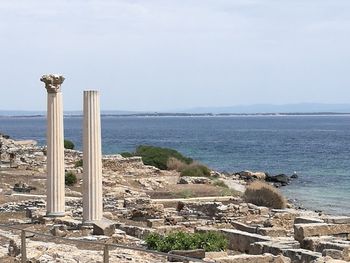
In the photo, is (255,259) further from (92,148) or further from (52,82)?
(52,82)

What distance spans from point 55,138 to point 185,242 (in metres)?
5.09

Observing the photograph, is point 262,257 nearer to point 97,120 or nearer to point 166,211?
point 97,120

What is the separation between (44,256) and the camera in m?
12.4

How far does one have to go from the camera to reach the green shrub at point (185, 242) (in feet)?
49.4

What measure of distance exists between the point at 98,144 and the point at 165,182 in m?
19.8

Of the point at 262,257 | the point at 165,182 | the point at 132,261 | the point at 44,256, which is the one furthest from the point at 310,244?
the point at 165,182

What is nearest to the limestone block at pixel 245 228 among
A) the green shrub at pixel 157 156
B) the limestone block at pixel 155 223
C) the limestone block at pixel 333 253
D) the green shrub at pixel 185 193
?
the limestone block at pixel 155 223

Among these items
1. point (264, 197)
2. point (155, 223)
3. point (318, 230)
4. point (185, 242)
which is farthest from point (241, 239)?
point (264, 197)

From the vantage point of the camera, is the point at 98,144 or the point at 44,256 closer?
the point at 44,256

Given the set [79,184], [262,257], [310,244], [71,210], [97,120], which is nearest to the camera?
[262,257]

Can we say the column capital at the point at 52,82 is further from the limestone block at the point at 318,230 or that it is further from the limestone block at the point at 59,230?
the limestone block at the point at 318,230

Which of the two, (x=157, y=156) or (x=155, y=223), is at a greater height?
(x=155, y=223)

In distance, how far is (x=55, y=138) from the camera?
1848 centimetres

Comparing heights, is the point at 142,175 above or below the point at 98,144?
below
